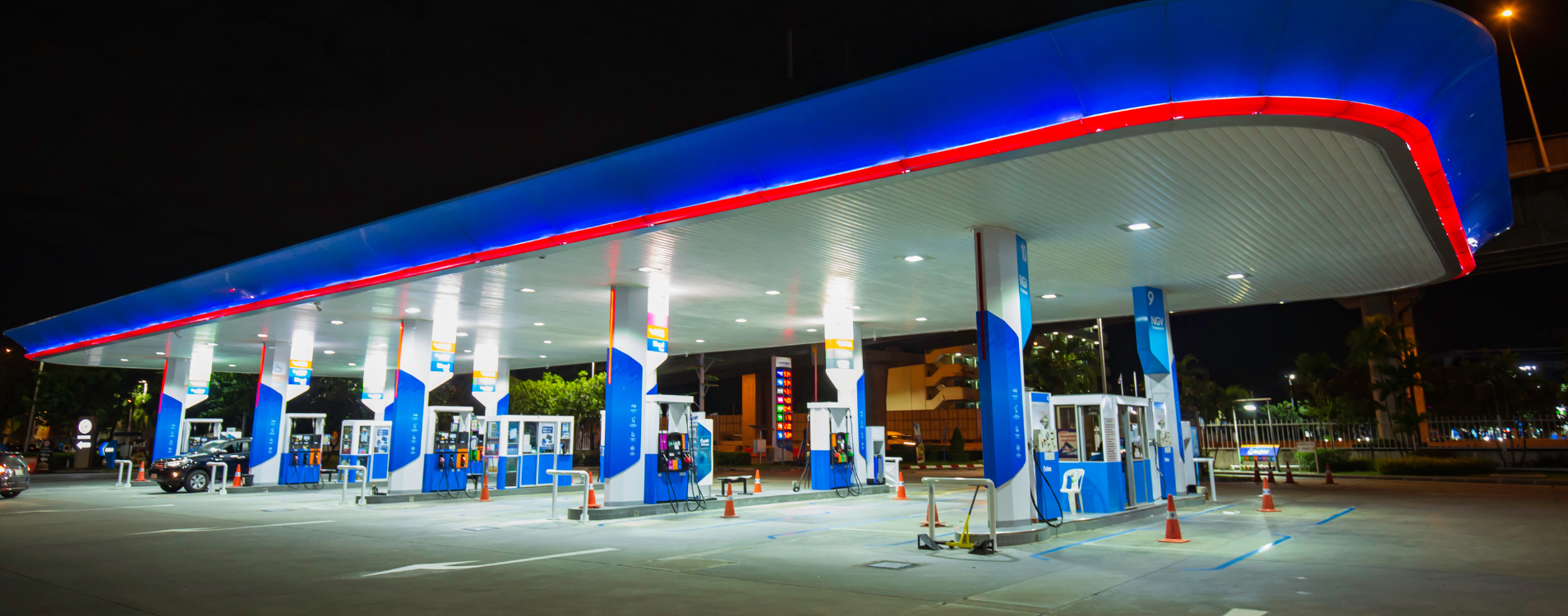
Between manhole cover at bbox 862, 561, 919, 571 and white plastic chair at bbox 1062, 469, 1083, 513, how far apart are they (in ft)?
15.5

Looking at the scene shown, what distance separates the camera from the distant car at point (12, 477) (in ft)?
65.7

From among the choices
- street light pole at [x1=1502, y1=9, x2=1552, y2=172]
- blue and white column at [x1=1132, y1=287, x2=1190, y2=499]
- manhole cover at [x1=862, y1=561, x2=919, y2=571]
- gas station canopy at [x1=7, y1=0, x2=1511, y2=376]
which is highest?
street light pole at [x1=1502, y1=9, x2=1552, y2=172]

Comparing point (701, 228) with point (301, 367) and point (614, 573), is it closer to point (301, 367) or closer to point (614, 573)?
point (614, 573)

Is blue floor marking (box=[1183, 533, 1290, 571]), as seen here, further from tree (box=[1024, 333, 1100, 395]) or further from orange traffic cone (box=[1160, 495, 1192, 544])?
tree (box=[1024, 333, 1100, 395])

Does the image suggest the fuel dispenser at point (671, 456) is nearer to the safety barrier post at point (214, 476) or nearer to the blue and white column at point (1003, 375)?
the blue and white column at point (1003, 375)

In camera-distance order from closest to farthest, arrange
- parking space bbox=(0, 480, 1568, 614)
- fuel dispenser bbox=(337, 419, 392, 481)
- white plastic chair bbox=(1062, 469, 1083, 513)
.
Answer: parking space bbox=(0, 480, 1568, 614)
white plastic chair bbox=(1062, 469, 1083, 513)
fuel dispenser bbox=(337, 419, 392, 481)

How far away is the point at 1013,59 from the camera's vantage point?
26.5ft

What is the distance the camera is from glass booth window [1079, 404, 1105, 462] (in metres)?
13.5

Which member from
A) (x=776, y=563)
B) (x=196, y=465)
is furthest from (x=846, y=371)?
(x=196, y=465)

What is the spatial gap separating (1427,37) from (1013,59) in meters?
3.49

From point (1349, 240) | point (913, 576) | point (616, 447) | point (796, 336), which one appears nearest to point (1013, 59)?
point (913, 576)

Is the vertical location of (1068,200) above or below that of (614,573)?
above

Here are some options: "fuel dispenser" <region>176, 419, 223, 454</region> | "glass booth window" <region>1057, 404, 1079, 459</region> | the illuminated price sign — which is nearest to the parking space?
"glass booth window" <region>1057, 404, 1079, 459</region>

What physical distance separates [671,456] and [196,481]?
52.0 ft
